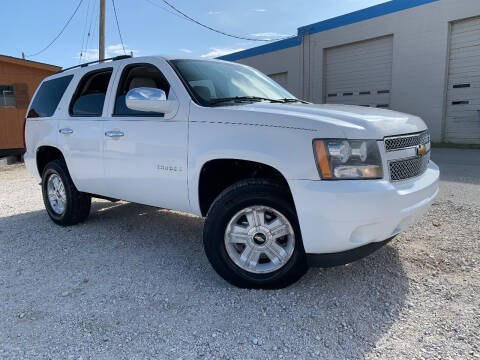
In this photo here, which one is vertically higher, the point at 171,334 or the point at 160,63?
the point at 160,63

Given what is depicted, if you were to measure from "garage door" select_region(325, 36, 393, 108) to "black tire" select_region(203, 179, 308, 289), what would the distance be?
48.8ft

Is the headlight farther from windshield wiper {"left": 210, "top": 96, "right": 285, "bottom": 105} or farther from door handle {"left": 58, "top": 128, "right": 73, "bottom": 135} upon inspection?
door handle {"left": 58, "top": 128, "right": 73, "bottom": 135}

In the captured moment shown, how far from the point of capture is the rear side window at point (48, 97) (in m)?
4.91

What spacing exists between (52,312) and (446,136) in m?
15.1

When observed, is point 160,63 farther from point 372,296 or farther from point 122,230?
point 372,296

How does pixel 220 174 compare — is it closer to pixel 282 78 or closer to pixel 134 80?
pixel 134 80

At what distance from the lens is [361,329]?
8.08 feet

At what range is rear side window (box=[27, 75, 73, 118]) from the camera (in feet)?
16.1

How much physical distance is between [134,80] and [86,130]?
0.78 meters

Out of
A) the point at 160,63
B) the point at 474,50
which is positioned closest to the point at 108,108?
the point at 160,63

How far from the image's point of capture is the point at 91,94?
446 cm

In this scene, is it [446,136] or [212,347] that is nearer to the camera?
[212,347]

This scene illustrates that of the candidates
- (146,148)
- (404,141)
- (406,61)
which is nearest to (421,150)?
(404,141)

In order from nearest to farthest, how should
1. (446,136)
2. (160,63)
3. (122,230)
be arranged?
(160,63), (122,230), (446,136)
